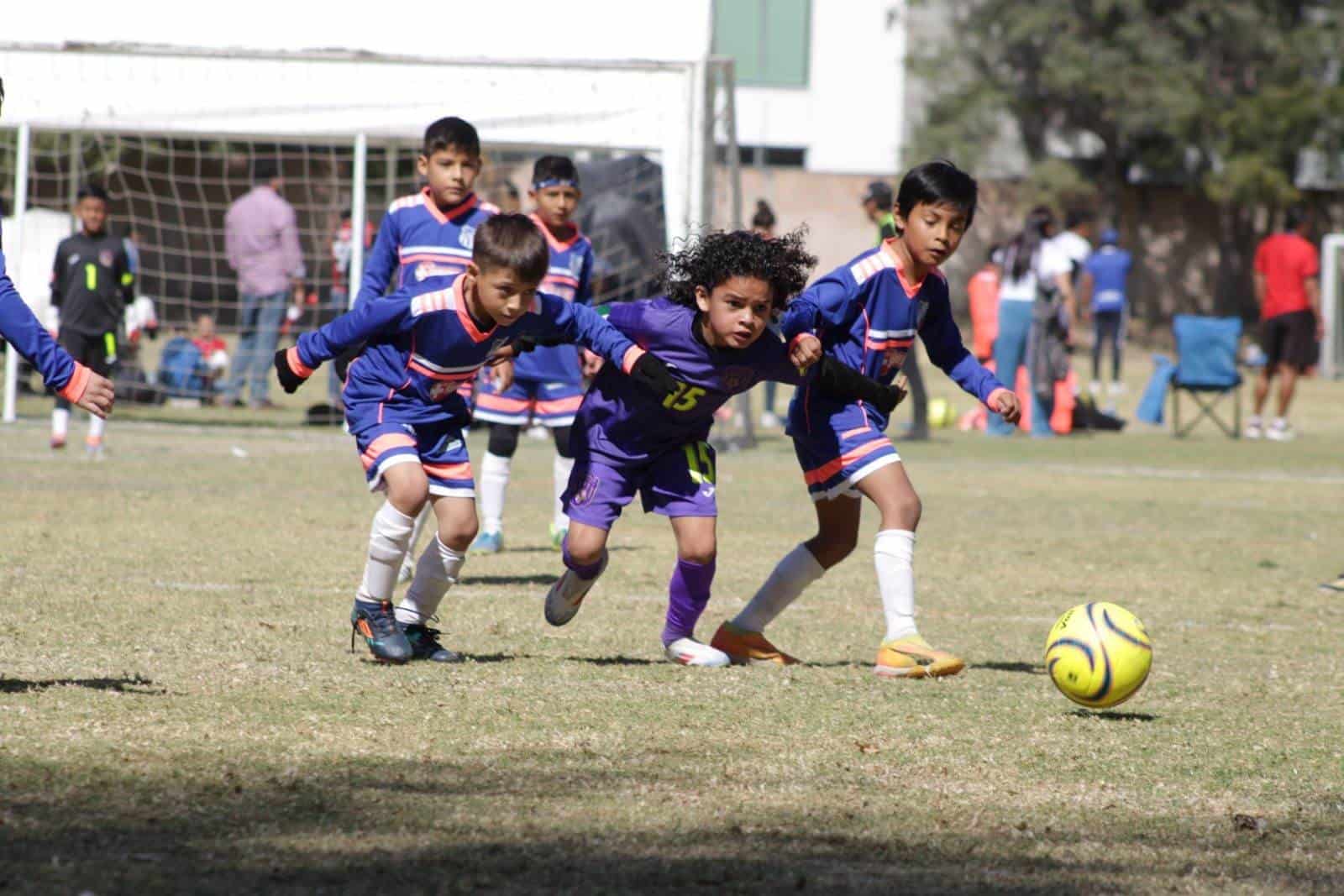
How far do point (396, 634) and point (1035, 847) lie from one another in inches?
103

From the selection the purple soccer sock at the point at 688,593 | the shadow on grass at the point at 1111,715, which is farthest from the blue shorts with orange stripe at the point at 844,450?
the shadow on grass at the point at 1111,715

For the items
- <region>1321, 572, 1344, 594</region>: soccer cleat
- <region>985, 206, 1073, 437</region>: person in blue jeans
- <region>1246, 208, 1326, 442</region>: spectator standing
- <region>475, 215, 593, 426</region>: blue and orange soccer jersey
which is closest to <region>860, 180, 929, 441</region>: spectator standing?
<region>985, 206, 1073, 437</region>: person in blue jeans

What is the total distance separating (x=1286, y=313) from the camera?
1928 centimetres

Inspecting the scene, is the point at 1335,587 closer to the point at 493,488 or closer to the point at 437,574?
the point at 493,488

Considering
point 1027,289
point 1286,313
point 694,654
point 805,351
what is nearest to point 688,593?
point 694,654

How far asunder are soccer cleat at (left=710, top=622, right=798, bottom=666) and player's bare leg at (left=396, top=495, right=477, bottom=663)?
0.93m

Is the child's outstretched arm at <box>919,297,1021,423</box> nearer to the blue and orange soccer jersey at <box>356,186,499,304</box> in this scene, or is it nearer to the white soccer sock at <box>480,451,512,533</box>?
the blue and orange soccer jersey at <box>356,186,499,304</box>

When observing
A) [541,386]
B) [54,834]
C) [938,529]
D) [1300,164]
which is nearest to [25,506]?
[541,386]

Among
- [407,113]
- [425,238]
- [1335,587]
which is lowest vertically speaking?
[1335,587]

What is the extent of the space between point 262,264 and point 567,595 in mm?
12969

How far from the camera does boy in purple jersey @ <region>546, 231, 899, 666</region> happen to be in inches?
238

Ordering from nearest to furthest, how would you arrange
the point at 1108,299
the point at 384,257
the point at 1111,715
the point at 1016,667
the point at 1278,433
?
the point at 1111,715 < the point at 1016,667 < the point at 384,257 < the point at 1278,433 < the point at 1108,299

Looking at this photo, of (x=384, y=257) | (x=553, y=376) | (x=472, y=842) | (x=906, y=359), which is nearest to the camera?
(x=472, y=842)

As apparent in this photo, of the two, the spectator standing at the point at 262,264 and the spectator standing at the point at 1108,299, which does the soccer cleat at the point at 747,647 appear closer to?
the spectator standing at the point at 262,264
